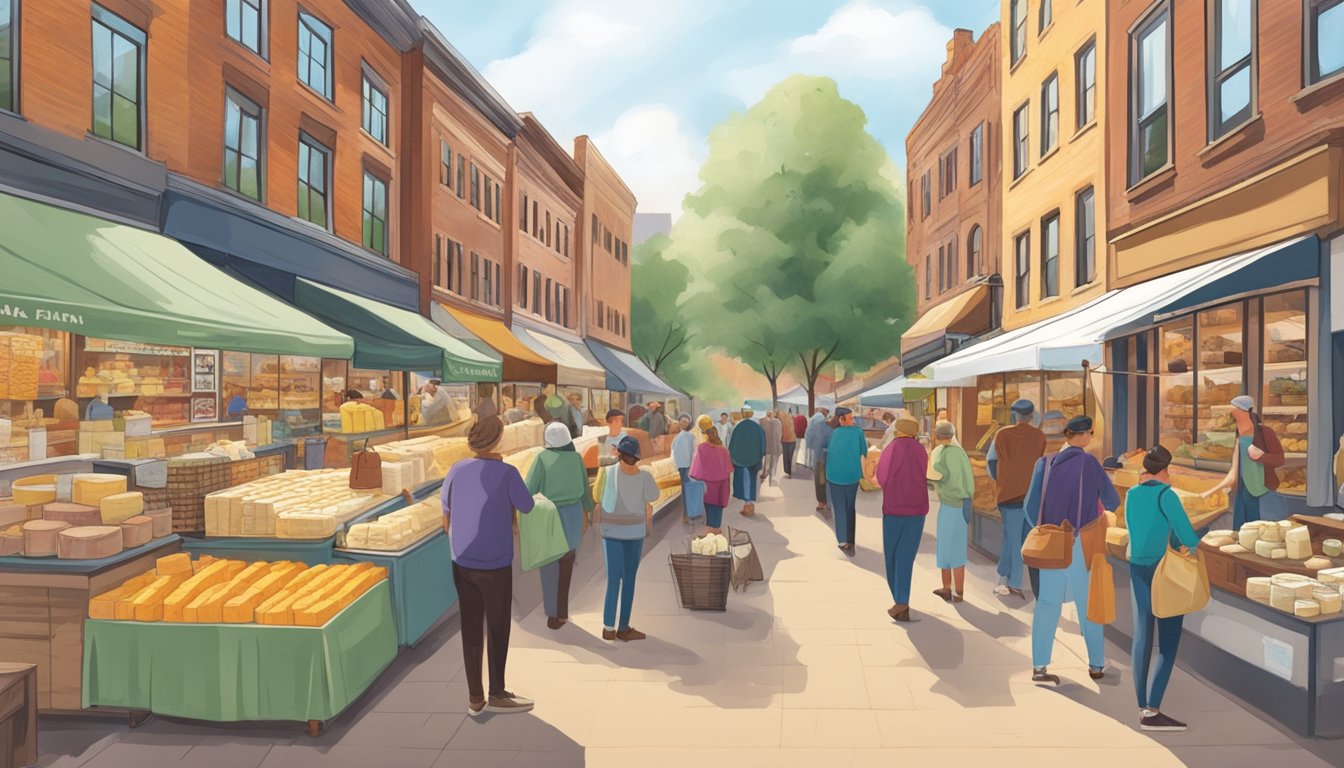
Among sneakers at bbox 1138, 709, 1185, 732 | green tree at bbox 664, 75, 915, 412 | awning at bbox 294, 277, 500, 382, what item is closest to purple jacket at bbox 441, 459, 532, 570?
sneakers at bbox 1138, 709, 1185, 732

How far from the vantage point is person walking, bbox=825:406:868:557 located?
39.5 feet

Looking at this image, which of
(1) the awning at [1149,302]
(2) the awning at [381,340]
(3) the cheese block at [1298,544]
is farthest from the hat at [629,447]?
(2) the awning at [381,340]

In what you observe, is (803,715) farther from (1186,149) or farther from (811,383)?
(811,383)

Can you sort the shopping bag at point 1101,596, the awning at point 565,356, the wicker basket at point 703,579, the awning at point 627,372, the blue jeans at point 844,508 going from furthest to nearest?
the awning at point 627,372, the awning at point 565,356, the blue jeans at point 844,508, the wicker basket at point 703,579, the shopping bag at point 1101,596

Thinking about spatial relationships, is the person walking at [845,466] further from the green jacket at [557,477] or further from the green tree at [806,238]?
the green tree at [806,238]

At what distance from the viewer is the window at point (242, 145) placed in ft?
45.1

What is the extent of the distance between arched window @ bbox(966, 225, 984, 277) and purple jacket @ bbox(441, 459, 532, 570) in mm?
22485

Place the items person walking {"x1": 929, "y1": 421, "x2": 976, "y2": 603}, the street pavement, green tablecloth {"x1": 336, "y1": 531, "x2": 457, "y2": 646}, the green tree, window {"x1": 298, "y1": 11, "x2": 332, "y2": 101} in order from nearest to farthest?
the street pavement
green tablecloth {"x1": 336, "y1": 531, "x2": 457, "y2": 646}
person walking {"x1": 929, "y1": 421, "x2": 976, "y2": 603}
window {"x1": 298, "y1": 11, "x2": 332, "y2": 101}
the green tree

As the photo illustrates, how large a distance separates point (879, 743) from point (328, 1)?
56.6 feet

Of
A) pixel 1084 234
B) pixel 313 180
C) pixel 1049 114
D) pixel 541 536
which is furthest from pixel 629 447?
pixel 1049 114

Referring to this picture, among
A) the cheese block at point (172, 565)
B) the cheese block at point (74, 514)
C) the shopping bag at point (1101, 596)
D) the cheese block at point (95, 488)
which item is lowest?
the shopping bag at point (1101, 596)

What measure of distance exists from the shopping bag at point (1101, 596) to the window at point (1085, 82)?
13003mm

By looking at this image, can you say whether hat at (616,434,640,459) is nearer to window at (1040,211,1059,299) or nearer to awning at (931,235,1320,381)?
awning at (931,235,1320,381)

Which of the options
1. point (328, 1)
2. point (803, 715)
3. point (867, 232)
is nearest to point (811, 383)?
point (867, 232)
